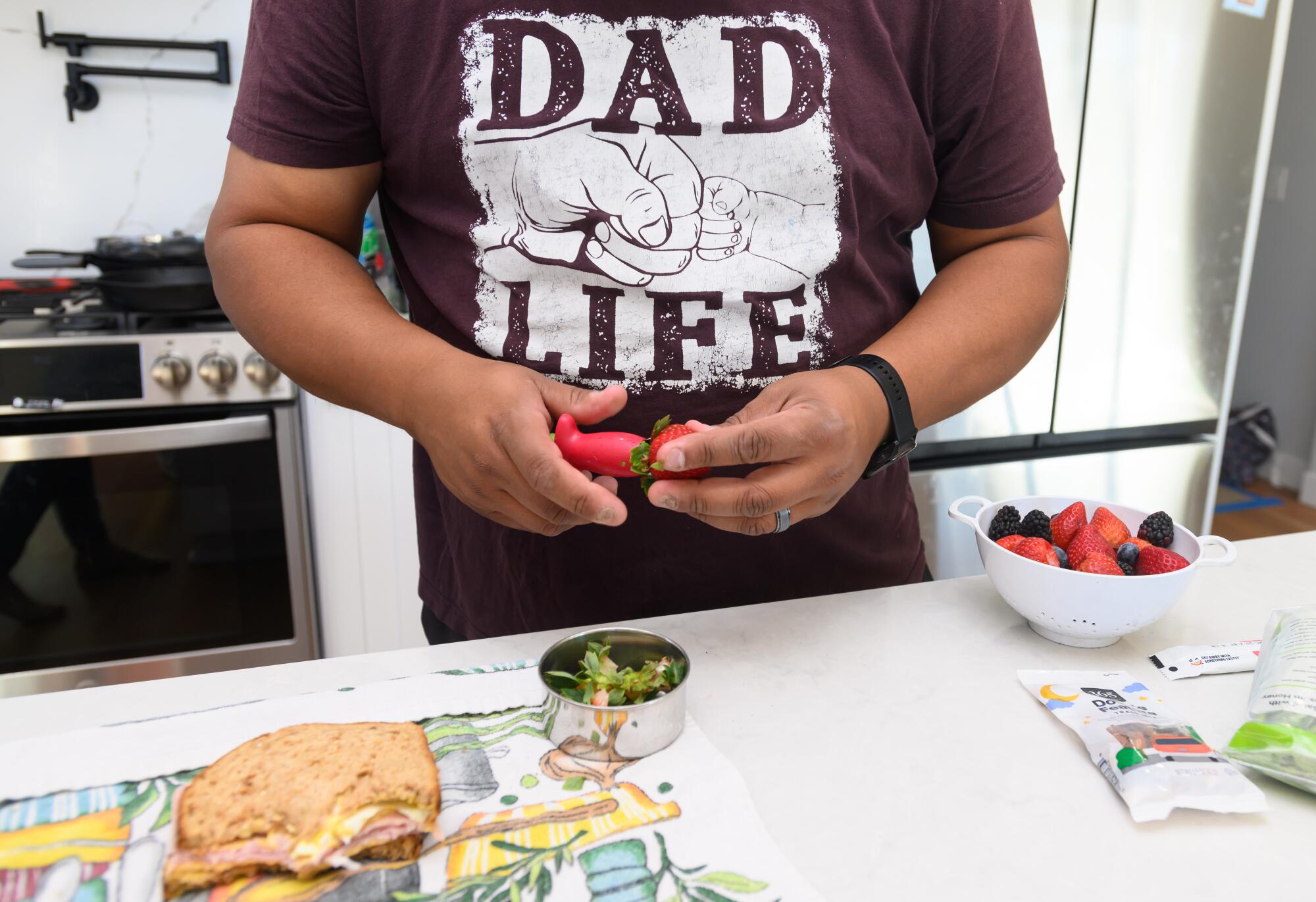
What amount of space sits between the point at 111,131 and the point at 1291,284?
404 centimetres

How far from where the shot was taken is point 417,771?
0.58 m

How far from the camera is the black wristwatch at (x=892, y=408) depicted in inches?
31.0

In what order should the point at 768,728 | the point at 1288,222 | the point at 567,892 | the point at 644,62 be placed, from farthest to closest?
the point at 1288,222 < the point at 644,62 < the point at 768,728 < the point at 567,892

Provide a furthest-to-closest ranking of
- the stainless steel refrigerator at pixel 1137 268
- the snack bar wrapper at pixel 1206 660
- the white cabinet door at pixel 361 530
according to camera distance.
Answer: the stainless steel refrigerator at pixel 1137 268 → the white cabinet door at pixel 361 530 → the snack bar wrapper at pixel 1206 660

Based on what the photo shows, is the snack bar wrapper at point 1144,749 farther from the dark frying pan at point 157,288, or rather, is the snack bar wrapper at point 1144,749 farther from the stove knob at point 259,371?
the dark frying pan at point 157,288

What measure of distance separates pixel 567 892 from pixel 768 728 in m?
0.22

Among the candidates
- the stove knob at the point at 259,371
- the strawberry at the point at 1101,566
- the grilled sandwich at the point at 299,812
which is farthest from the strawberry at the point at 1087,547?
the stove knob at the point at 259,371

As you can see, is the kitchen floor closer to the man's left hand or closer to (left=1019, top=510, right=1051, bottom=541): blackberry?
(left=1019, top=510, right=1051, bottom=541): blackberry

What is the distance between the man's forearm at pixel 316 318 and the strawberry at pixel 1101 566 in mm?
573

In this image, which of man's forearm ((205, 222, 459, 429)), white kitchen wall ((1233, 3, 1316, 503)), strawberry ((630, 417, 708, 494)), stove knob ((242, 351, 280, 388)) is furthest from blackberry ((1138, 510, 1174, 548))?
white kitchen wall ((1233, 3, 1316, 503))

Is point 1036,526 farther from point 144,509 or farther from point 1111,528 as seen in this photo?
point 144,509

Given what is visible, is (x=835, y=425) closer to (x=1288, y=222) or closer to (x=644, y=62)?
(x=644, y=62)

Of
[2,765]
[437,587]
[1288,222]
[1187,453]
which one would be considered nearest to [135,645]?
[437,587]

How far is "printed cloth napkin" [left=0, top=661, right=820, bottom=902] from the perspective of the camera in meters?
0.53
